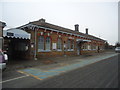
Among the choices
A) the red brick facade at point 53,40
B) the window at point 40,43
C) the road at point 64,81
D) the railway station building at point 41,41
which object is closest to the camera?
the road at point 64,81

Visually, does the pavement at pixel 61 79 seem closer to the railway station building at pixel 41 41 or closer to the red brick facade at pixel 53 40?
the railway station building at pixel 41 41

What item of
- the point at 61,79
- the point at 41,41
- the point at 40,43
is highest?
the point at 41,41

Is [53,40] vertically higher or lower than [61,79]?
higher

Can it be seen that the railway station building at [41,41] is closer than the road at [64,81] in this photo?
No

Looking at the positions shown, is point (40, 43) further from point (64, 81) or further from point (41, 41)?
point (64, 81)

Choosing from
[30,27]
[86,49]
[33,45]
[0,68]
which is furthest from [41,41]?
[86,49]

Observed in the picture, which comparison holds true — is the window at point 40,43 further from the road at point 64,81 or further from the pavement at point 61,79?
the road at point 64,81

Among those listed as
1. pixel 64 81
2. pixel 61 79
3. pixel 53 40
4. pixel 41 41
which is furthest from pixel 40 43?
pixel 64 81

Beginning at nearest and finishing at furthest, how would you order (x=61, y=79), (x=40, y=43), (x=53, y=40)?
(x=61, y=79)
(x=40, y=43)
(x=53, y=40)

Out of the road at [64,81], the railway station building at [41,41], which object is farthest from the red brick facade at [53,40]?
the road at [64,81]

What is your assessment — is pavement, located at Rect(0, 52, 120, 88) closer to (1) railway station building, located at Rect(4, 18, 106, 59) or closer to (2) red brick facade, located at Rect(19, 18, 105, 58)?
(1) railway station building, located at Rect(4, 18, 106, 59)

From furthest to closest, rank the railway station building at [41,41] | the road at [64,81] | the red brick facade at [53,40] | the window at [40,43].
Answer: the window at [40,43] < the red brick facade at [53,40] < the railway station building at [41,41] < the road at [64,81]

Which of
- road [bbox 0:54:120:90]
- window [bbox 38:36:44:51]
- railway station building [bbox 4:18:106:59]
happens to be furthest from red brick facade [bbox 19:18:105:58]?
road [bbox 0:54:120:90]

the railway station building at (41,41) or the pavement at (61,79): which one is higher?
the railway station building at (41,41)
